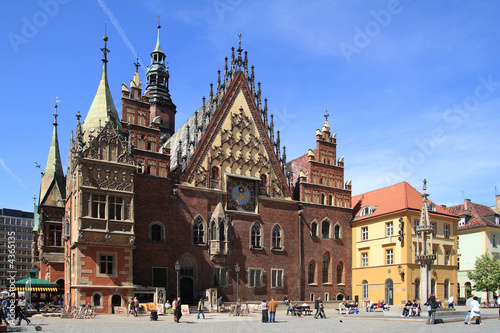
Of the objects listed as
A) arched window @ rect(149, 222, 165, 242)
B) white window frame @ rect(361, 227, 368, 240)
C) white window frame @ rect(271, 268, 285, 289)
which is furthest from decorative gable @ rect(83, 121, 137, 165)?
white window frame @ rect(361, 227, 368, 240)

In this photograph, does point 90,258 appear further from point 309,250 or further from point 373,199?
point 373,199

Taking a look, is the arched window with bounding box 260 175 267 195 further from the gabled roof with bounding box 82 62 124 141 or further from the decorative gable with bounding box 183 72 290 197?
the gabled roof with bounding box 82 62 124 141

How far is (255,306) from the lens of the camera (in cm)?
4631

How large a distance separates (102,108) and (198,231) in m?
13.6

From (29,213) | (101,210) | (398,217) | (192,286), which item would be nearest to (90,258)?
(101,210)

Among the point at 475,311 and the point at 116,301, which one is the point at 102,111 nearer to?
the point at 116,301

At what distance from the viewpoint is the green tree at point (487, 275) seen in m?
58.8

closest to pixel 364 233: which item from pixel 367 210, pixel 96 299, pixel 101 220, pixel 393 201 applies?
pixel 367 210

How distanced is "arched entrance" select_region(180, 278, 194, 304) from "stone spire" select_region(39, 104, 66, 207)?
13626 millimetres

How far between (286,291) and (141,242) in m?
16.2

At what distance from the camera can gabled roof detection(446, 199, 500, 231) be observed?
6744 centimetres

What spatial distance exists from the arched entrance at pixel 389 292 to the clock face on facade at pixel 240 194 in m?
15.4

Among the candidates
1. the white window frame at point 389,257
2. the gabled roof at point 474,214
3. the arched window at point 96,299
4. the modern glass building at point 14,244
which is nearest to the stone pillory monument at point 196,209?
the arched window at point 96,299

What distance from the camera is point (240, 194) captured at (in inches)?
2003
